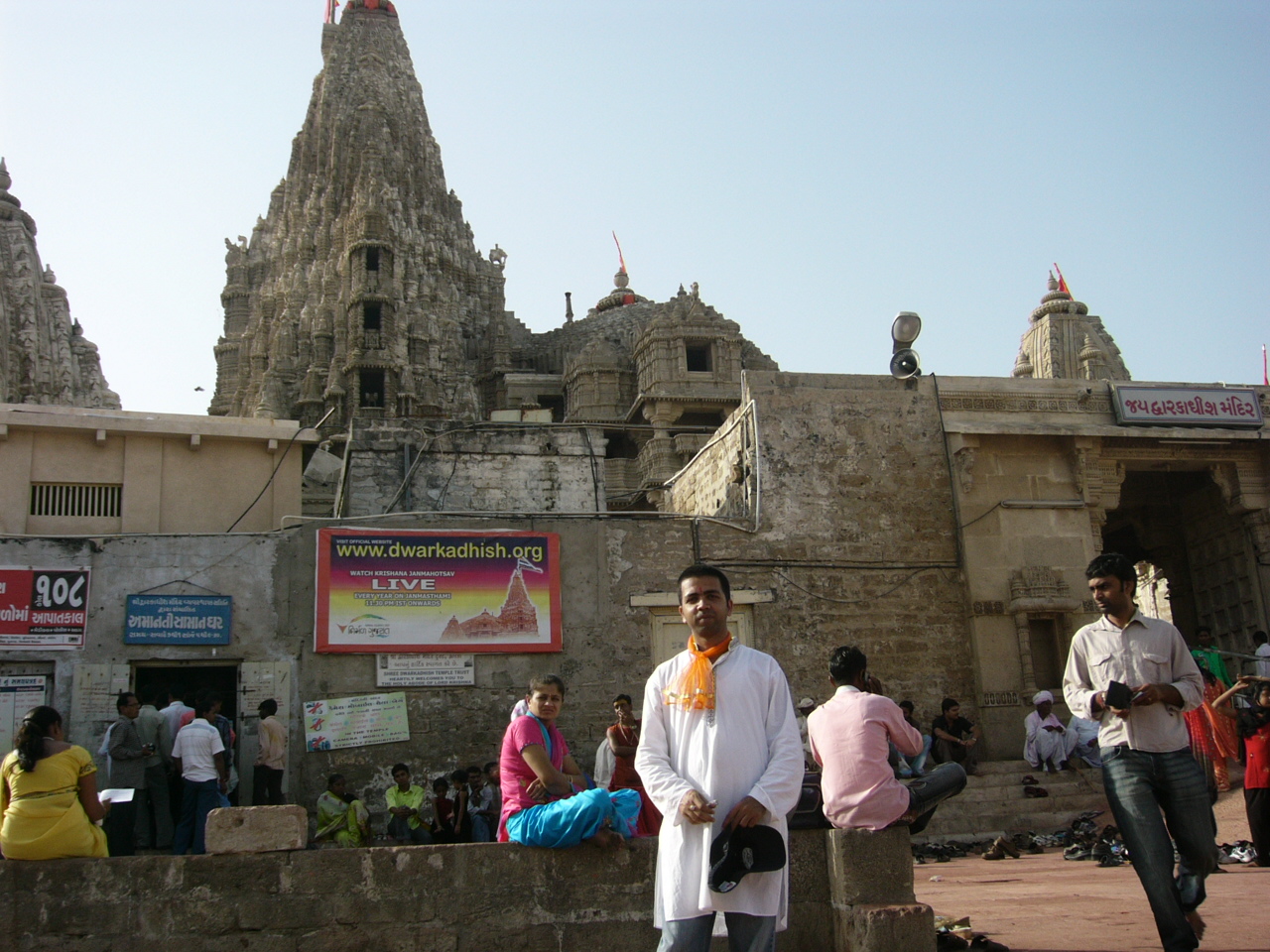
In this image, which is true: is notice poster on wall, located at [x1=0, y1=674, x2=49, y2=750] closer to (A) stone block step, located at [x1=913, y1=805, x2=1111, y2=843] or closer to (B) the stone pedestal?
(A) stone block step, located at [x1=913, y1=805, x2=1111, y2=843]

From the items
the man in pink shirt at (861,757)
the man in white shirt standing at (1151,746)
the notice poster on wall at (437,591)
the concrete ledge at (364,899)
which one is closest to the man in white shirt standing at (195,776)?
the notice poster on wall at (437,591)

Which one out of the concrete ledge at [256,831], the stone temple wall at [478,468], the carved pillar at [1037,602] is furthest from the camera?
the stone temple wall at [478,468]

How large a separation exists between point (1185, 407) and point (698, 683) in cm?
1337

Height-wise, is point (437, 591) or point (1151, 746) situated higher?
point (437, 591)

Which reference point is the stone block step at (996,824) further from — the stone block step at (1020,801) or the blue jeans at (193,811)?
the blue jeans at (193,811)

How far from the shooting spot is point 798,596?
44.6 feet

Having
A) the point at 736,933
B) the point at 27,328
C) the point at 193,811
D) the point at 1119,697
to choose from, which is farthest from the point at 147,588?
the point at 27,328

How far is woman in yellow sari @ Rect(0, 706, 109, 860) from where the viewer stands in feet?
18.7

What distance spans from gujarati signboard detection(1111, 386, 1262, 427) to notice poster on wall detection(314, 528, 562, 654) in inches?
306

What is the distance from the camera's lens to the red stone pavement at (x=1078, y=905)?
534cm

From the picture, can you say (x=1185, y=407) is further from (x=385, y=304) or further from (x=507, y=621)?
(x=385, y=304)

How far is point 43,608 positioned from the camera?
12.0 m

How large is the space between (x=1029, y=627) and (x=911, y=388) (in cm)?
328

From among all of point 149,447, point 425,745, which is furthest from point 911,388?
point 149,447
